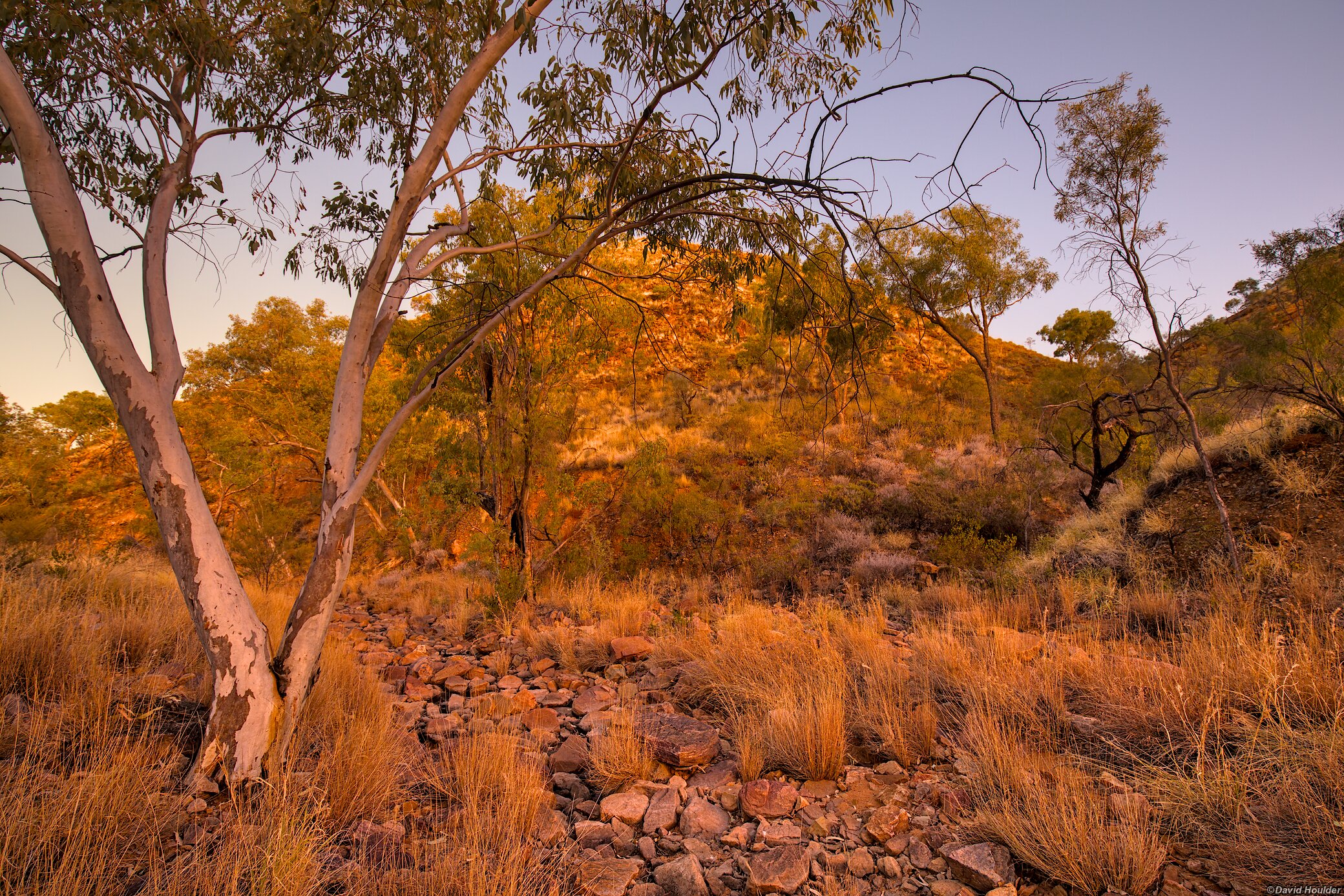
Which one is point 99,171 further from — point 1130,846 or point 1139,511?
point 1139,511

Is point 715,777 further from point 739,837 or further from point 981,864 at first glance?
point 981,864

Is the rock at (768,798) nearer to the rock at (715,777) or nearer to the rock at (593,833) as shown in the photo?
the rock at (715,777)

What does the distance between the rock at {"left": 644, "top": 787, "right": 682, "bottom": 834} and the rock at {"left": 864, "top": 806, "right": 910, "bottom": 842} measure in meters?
0.87

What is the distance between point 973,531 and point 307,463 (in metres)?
19.9

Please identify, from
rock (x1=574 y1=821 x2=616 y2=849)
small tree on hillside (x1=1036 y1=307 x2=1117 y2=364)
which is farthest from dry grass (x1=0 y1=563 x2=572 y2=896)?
small tree on hillside (x1=1036 y1=307 x2=1117 y2=364)

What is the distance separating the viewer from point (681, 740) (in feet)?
11.1

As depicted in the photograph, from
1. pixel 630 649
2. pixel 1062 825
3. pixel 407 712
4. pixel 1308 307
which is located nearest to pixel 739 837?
pixel 1062 825

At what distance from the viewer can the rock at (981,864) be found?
2.13 metres

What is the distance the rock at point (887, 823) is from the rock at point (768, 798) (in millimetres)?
371

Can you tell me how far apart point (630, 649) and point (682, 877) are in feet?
10.5

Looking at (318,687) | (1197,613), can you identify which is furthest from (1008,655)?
(318,687)

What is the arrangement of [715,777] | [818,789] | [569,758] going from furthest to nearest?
[569,758] → [715,777] → [818,789]

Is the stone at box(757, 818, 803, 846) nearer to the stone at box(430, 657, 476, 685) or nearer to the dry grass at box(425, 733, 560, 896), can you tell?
the dry grass at box(425, 733, 560, 896)

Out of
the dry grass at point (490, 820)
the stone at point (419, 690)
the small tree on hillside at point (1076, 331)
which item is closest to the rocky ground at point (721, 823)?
the dry grass at point (490, 820)
